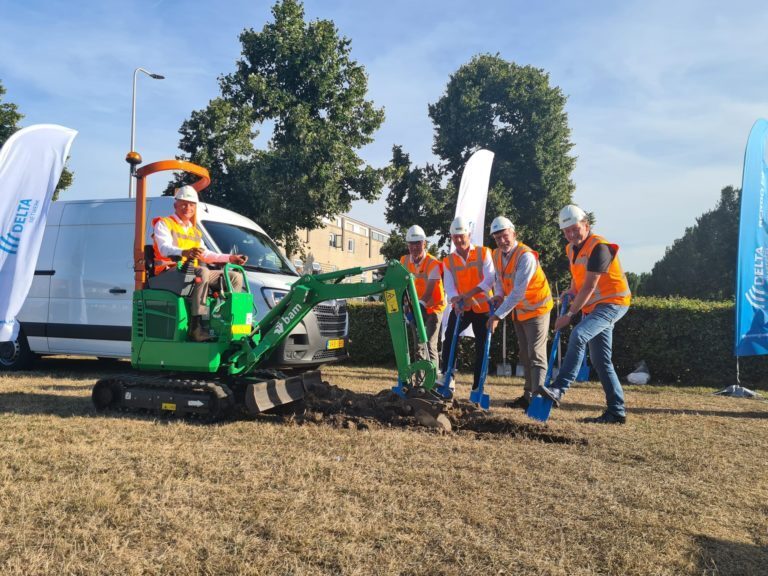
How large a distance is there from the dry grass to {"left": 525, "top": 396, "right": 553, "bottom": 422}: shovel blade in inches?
11.7

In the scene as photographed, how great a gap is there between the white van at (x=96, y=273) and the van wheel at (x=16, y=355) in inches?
0.5

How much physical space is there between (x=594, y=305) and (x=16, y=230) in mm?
6359

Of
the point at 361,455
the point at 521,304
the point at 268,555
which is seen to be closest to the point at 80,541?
the point at 268,555

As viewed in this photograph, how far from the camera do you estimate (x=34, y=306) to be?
9.05m

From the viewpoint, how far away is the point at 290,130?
58.4 ft

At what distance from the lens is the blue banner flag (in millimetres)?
8258

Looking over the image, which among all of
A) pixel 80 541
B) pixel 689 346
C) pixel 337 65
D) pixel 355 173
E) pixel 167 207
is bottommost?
pixel 80 541

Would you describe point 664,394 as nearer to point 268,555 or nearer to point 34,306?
point 268,555

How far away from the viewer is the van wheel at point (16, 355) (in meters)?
9.20

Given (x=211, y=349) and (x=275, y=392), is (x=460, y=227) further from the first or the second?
(x=211, y=349)

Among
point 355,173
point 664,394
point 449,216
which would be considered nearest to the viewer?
point 664,394

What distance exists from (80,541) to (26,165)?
206 inches

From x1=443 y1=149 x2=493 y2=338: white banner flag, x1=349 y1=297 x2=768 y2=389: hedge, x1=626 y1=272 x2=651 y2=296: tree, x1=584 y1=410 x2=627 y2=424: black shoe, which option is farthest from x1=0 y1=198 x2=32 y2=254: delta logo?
x1=626 y1=272 x2=651 y2=296: tree

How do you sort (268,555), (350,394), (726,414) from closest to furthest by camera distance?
(268,555)
(350,394)
(726,414)
